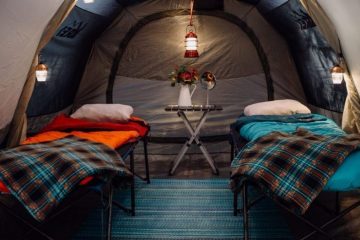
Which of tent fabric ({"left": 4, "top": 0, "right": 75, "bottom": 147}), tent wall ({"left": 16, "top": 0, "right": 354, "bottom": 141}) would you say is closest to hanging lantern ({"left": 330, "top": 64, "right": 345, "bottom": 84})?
tent wall ({"left": 16, "top": 0, "right": 354, "bottom": 141})

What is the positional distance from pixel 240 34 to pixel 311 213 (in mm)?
2289

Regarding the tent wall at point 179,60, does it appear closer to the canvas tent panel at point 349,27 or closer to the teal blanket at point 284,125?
the teal blanket at point 284,125

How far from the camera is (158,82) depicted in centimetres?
475

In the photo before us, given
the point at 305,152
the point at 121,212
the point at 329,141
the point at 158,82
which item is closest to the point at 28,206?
the point at 121,212

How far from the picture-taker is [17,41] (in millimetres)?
2785

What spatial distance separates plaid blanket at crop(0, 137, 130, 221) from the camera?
2080 millimetres

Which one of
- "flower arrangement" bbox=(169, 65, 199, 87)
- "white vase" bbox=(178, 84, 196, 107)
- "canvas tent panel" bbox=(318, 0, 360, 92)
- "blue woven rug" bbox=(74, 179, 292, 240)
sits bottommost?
"blue woven rug" bbox=(74, 179, 292, 240)

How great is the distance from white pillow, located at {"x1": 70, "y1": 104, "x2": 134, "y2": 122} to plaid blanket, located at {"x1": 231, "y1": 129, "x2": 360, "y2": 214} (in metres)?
1.53

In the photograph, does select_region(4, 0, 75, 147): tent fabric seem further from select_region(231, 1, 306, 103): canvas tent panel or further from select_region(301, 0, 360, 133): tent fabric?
select_region(231, 1, 306, 103): canvas tent panel

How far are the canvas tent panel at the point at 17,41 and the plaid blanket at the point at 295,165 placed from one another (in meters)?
1.45

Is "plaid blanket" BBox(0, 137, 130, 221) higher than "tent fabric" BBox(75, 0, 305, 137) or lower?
lower

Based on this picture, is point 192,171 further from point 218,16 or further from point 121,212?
point 218,16

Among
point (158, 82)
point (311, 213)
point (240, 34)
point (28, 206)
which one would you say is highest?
point (240, 34)

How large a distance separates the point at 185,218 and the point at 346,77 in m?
1.53
